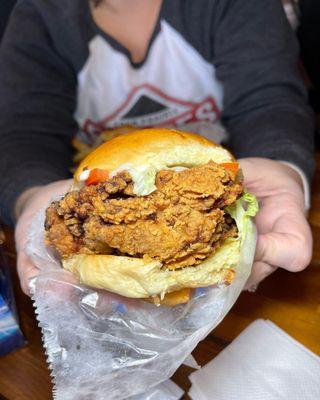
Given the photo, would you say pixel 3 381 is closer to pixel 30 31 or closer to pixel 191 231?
pixel 191 231

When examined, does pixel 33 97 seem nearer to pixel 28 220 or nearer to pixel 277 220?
pixel 28 220

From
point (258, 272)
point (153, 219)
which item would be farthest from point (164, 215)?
point (258, 272)

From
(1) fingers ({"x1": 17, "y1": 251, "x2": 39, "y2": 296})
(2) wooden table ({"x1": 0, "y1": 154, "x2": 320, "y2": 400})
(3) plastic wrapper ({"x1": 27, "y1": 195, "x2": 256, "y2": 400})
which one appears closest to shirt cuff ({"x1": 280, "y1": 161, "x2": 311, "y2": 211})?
(2) wooden table ({"x1": 0, "y1": 154, "x2": 320, "y2": 400})

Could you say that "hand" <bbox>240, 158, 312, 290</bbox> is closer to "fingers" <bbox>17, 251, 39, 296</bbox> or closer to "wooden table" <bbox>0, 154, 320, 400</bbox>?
"wooden table" <bbox>0, 154, 320, 400</bbox>

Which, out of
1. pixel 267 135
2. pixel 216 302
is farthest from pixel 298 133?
pixel 216 302

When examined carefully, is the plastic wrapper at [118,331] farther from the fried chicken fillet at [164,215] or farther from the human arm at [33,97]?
the human arm at [33,97]
